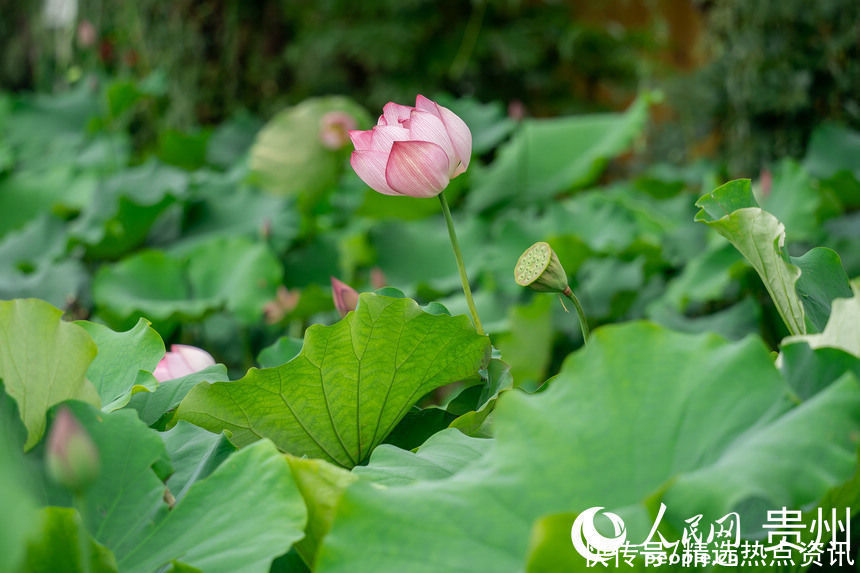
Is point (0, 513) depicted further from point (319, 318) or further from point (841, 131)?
point (841, 131)

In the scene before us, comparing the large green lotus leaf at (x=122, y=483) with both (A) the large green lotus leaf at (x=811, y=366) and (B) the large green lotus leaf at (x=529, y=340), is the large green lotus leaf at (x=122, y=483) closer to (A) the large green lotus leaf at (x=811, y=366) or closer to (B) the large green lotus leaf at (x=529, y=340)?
(A) the large green lotus leaf at (x=811, y=366)

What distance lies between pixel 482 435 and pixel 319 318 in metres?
0.96

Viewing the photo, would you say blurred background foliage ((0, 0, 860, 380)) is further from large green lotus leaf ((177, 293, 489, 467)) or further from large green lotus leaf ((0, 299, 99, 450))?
large green lotus leaf ((0, 299, 99, 450))

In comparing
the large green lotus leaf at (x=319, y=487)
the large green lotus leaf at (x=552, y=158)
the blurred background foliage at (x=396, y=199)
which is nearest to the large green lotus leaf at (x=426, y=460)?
the large green lotus leaf at (x=319, y=487)

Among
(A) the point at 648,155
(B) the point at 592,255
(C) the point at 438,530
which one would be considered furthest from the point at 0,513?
(A) the point at 648,155

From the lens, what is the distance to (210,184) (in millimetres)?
1860

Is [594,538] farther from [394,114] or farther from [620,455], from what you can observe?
[394,114]

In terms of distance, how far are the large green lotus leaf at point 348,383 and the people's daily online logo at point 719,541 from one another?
8.3 inches

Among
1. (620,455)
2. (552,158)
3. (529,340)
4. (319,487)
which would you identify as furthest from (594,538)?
(552,158)

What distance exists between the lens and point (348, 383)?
1.83ft

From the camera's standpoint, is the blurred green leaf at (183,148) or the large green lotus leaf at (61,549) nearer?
the large green lotus leaf at (61,549)

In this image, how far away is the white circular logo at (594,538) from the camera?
352 mm

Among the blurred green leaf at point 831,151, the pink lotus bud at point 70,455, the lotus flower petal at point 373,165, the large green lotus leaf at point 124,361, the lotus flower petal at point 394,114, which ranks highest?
the pink lotus bud at point 70,455

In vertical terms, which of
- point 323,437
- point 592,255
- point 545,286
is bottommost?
point 592,255
